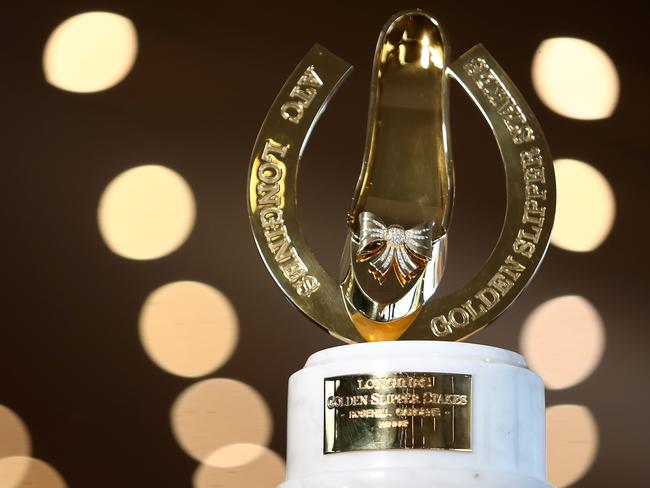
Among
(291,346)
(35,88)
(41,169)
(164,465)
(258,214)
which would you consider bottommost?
(164,465)

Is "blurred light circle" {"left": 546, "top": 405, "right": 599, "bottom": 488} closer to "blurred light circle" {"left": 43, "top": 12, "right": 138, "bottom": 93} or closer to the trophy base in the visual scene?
the trophy base

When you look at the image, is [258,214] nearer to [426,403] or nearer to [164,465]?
[426,403]

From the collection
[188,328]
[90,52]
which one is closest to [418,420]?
[188,328]

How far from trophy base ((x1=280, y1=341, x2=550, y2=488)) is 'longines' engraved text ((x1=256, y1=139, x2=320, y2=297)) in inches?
11.2

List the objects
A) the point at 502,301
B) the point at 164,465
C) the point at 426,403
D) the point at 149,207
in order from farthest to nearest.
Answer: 1. the point at 149,207
2. the point at 164,465
3. the point at 502,301
4. the point at 426,403

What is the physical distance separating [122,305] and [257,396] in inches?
16.9

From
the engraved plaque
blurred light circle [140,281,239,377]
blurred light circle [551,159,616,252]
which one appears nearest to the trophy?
the engraved plaque

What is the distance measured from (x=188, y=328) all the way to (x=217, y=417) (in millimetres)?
248

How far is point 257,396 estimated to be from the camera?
3.58 m

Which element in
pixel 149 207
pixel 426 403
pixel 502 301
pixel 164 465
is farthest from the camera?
pixel 149 207

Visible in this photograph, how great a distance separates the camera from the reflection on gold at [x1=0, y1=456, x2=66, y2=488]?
3434 mm

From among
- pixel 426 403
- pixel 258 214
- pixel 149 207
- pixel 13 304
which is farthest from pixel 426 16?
pixel 13 304

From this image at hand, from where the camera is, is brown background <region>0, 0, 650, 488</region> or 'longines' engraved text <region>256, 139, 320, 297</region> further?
brown background <region>0, 0, 650, 488</region>

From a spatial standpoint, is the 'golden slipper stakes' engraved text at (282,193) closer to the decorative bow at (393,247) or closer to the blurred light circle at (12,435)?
the decorative bow at (393,247)
